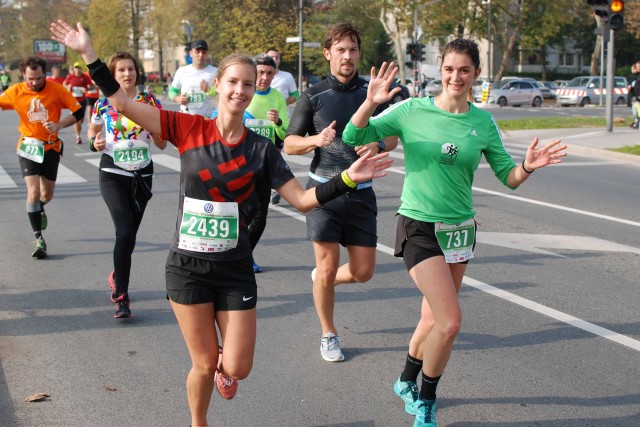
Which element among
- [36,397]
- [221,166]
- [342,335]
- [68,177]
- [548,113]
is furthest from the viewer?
[548,113]

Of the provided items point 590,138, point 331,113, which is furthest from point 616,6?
point 331,113

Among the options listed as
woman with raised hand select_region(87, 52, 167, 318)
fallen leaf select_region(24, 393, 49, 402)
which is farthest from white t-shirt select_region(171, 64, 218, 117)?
fallen leaf select_region(24, 393, 49, 402)

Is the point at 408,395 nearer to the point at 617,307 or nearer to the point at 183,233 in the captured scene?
the point at 183,233

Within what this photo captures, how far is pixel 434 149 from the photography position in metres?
4.52

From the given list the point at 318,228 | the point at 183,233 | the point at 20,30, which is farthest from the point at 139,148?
the point at 20,30

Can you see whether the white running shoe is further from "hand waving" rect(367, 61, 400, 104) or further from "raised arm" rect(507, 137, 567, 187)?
"hand waving" rect(367, 61, 400, 104)

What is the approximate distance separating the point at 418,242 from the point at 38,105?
18.2ft

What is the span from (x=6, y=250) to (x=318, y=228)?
4.94m

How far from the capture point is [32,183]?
29.3ft

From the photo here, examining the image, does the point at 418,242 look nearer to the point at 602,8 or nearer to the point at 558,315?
the point at 558,315

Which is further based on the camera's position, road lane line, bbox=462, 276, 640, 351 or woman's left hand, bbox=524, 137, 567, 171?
road lane line, bbox=462, 276, 640, 351

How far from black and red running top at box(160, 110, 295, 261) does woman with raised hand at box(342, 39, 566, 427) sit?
0.56 meters

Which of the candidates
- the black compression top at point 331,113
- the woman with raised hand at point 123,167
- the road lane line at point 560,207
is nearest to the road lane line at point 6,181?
the road lane line at point 560,207

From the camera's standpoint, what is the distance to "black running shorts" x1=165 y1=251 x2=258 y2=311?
406 cm
